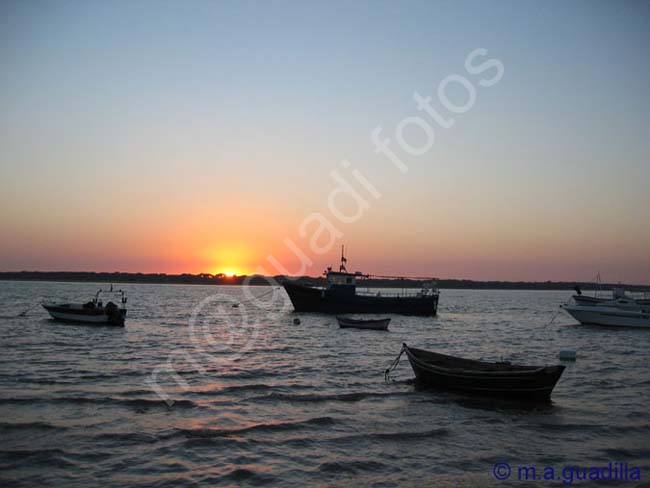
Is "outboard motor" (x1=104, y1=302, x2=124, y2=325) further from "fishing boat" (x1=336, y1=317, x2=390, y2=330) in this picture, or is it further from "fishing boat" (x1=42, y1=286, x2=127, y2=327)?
"fishing boat" (x1=336, y1=317, x2=390, y2=330)

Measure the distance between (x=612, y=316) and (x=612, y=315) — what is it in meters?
0.10

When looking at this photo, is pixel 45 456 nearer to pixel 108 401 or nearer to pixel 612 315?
pixel 108 401

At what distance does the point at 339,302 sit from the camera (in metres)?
59.2

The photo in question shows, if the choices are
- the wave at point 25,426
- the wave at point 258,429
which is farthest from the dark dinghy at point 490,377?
the wave at point 25,426

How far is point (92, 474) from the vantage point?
36.9ft

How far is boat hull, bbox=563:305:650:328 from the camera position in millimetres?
49344

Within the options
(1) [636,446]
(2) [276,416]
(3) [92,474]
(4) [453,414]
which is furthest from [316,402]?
(1) [636,446]

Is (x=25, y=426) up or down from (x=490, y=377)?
down

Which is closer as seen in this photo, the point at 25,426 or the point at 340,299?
the point at 25,426

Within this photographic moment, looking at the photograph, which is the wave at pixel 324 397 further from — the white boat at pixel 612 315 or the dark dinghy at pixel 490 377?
the white boat at pixel 612 315

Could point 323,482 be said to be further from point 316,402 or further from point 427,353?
point 427,353

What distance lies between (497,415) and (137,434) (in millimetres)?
10784

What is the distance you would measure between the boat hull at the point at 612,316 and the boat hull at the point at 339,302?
2030 centimetres

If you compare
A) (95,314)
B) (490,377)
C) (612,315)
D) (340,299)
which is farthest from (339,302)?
(490,377)
